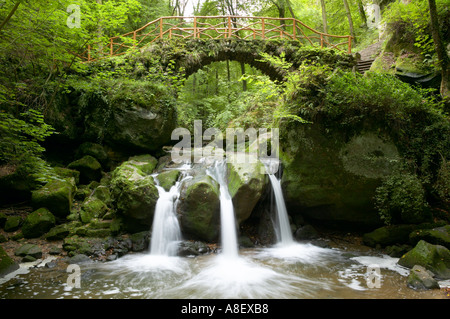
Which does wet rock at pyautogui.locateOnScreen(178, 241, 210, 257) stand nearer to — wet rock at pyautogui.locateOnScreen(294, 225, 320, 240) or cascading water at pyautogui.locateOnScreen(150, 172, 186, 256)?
cascading water at pyautogui.locateOnScreen(150, 172, 186, 256)

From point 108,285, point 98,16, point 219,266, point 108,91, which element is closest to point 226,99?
point 108,91

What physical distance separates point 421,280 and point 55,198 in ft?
27.4

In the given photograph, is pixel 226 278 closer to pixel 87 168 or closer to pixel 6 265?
pixel 6 265

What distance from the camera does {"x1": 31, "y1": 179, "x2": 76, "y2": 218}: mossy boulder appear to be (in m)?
6.61

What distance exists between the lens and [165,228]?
6781 millimetres

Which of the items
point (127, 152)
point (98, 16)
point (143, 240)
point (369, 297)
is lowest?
point (369, 297)

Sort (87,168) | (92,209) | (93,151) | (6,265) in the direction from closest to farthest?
(6,265)
(92,209)
(87,168)
(93,151)

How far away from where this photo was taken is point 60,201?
265 inches

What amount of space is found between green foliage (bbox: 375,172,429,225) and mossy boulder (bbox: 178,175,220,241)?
169 inches

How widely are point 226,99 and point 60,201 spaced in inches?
443

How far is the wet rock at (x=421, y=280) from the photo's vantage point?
14.1 feet

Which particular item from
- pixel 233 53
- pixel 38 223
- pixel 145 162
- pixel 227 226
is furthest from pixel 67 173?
pixel 233 53

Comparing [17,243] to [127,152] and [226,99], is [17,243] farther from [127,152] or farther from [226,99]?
[226,99]

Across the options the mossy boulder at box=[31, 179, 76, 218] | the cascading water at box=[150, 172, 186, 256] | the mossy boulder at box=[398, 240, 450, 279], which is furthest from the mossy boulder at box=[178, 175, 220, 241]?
the mossy boulder at box=[398, 240, 450, 279]
